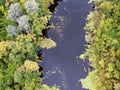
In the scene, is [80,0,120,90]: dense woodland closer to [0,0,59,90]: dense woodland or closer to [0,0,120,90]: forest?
[0,0,120,90]: forest

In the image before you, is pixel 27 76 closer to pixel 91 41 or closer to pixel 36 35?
pixel 36 35

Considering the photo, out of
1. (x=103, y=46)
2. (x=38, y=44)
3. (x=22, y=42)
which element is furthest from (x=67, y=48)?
(x=22, y=42)

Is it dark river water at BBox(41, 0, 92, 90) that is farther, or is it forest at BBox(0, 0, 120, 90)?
dark river water at BBox(41, 0, 92, 90)

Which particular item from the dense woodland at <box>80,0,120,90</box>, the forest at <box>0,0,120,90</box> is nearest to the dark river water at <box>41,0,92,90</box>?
the forest at <box>0,0,120,90</box>

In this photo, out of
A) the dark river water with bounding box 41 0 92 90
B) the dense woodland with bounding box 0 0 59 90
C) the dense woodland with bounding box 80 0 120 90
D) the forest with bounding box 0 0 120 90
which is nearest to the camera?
the dense woodland with bounding box 0 0 59 90

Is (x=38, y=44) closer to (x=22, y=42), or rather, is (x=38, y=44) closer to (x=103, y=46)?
(x=22, y=42)

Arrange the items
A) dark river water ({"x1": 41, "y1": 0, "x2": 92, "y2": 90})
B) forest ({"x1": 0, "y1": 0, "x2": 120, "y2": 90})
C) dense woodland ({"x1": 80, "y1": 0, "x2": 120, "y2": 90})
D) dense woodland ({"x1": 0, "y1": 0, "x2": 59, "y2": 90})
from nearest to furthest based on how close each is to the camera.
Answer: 1. dense woodland ({"x1": 0, "y1": 0, "x2": 59, "y2": 90})
2. forest ({"x1": 0, "y1": 0, "x2": 120, "y2": 90})
3. dense woodland ({"x1": 80, "y1": 0, "x2": 120, "y2": 90})
4. dark river water ({"x1": 41, "y1": 0, "x2": 92, "y2": 90})

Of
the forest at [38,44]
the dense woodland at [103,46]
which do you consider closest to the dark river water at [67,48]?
the forest at [38,44]

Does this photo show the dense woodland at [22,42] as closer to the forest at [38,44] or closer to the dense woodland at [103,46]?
the forest at [38,44]
